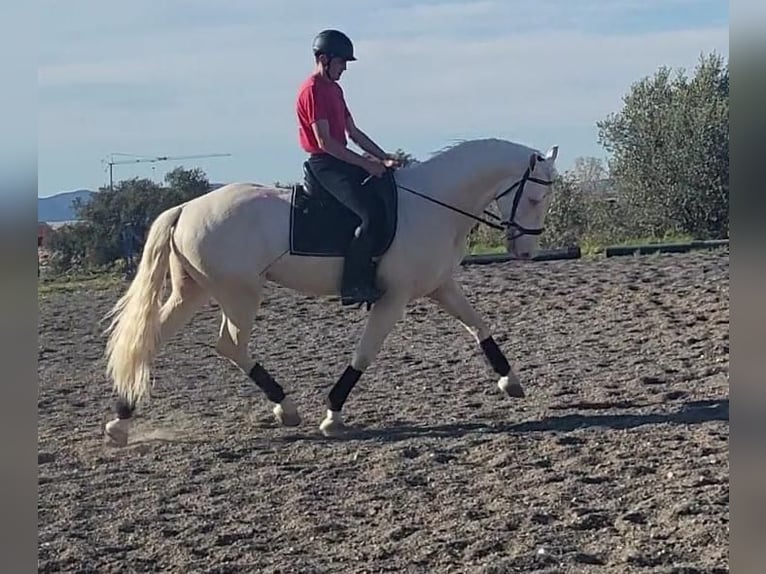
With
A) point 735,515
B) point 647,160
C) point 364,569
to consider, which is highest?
point 647,160

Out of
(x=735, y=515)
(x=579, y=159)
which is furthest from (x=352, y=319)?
(x=579, y=159)

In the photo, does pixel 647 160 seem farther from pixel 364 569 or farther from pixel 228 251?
pixel 364 569

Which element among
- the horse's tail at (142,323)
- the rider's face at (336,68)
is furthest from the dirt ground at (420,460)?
the rider's face at (336,68)

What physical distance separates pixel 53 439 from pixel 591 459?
9.54ft

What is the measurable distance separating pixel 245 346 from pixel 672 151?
52.4 ft

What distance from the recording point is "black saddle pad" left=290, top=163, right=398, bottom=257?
5.93 m

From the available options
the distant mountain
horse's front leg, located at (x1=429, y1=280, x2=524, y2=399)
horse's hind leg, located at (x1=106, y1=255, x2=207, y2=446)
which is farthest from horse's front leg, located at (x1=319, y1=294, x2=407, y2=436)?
the distant mountain

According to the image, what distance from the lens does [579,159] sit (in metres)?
23.6

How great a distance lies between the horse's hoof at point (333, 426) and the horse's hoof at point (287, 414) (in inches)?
10.4

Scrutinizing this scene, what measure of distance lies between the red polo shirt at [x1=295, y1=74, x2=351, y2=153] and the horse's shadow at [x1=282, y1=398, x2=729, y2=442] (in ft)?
4.96

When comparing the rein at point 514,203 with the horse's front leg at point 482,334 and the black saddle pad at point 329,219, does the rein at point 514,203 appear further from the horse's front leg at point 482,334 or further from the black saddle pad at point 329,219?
the horse's front leg at point 482,334

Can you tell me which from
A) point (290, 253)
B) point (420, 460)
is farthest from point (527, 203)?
point (420, 460)

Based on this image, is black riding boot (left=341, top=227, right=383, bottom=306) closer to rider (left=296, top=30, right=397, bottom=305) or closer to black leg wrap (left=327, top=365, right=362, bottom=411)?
rider (left=296, top=30, right=397, bottom=305)

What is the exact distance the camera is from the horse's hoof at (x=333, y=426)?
19.2ft
